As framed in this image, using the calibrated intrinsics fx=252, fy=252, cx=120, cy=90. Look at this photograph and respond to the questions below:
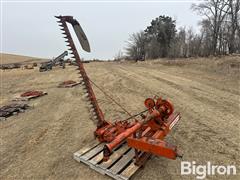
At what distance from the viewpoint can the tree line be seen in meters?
29.8

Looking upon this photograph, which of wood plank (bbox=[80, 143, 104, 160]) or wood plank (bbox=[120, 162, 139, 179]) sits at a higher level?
wood plank (bbox=[80, 143, 104, 160])

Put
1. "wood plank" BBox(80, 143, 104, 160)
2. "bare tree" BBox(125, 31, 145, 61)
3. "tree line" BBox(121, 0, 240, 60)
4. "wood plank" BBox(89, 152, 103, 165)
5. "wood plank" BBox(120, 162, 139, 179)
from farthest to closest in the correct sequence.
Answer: "bare tree" BBox(125, 31, 145, 61), "tree line" BBox(121, 0, 240, 60), "wood plank" BBox(80, 143, 104, 160), "wood plank" BBox(89, 152, 103, 165), "wood plank" BBox(120, 162, 139, 179)

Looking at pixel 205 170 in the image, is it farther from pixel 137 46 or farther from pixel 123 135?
pixel 137 46

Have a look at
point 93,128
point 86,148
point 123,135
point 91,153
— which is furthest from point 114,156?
point 93,128

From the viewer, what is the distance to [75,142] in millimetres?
5355

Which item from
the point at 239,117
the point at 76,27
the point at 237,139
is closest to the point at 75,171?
the point at 76,27

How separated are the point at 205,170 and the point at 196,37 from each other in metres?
47.1

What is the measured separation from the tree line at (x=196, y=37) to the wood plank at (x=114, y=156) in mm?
25053

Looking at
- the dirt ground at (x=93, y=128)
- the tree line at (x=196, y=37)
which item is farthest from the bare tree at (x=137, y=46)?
the dirt ground at (x=93, y=128)

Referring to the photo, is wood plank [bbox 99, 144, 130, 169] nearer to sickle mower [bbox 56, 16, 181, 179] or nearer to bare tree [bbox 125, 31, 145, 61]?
sickle mower [bbox 56, 16, 181, 179]

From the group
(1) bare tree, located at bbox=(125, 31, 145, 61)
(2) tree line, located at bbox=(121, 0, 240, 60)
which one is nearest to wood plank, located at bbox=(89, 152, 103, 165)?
(2) tree line, located at bbox=(121, 0, 240, 60)

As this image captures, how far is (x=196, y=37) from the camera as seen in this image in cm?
4788

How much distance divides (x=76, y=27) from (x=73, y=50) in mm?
426

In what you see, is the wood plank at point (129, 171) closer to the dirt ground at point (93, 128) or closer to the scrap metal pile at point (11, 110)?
the dirt ground at point (93, 128)
